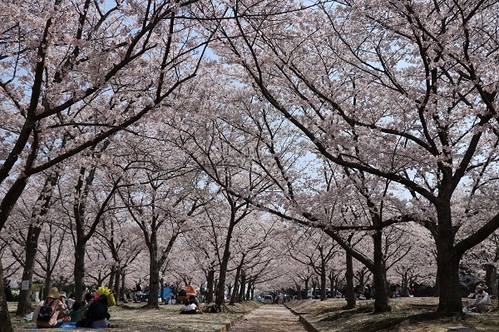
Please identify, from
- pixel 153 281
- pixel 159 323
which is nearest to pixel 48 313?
pixel 159 323

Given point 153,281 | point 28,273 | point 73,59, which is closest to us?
point 73,59

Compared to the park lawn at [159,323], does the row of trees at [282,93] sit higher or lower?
higher

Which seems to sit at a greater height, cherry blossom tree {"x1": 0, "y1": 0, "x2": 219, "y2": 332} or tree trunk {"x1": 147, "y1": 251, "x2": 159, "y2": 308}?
cherry blossom tree {"x1": 0, "y1": 0, "x2": 219, "y2": 332}

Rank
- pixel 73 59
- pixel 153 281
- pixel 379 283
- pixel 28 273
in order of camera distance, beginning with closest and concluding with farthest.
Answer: pixel 73 59 < pixel 379 283 < pixel 28 273 < pixel 153 281

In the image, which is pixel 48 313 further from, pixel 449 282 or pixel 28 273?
pixel 449 282

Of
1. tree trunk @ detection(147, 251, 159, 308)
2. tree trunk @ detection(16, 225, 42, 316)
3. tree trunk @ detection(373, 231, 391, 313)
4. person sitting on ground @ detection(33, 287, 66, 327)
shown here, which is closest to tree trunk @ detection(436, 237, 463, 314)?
tree trunk @ detection(373, 231, 391, 313)

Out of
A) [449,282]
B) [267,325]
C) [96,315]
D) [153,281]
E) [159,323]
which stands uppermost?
[449,282]

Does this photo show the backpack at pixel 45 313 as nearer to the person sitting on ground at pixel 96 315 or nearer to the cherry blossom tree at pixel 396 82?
the person sitting on ground at pixel 96 315

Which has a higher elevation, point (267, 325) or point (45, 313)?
Answer: point (45, 313)

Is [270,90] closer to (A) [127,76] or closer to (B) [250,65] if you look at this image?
(B) [250,65]

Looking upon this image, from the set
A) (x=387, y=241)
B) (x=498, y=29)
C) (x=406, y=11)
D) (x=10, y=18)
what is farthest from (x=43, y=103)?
(x=387, y=241)

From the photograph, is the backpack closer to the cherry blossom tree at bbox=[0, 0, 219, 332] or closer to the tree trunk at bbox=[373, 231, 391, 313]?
the cherry blossom tree at bbox=[0, 0, 219, 332]

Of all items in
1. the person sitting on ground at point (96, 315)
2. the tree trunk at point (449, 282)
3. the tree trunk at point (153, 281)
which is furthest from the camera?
the tree trunk at point (153, 281)

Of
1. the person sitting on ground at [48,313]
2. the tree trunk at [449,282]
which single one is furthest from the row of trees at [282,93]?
the person sitting on ground at [48,313]
